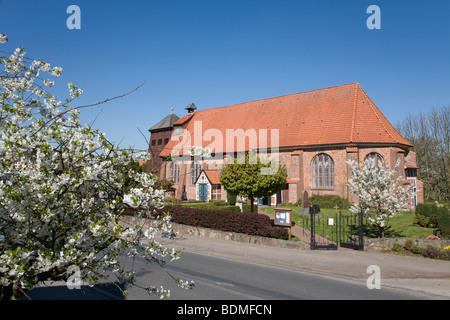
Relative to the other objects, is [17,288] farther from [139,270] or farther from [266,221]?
[266,221]

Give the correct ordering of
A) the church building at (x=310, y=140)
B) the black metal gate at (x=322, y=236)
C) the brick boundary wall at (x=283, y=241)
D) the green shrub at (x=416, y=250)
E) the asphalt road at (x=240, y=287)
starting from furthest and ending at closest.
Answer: the church building at (x=310, y=140), the black metal gate at (x=322, y=236), the brick boundary wall at (x=283, y=241), the green shrub at (x=416, y=250), the asphalt road at (x=240, y=287)

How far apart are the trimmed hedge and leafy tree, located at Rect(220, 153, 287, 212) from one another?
8.03 feet

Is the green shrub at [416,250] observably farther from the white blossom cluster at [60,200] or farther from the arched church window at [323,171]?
the arched church window at [323,171]

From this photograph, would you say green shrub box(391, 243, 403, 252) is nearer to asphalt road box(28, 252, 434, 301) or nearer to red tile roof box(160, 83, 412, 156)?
asphalt road box(28, 252, 434, 301)

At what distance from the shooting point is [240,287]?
935 centimetres

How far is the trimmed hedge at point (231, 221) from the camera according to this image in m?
16.8

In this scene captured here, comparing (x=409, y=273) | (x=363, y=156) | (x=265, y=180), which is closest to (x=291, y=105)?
(x=363, y=156)

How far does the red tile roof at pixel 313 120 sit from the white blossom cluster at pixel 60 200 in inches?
889

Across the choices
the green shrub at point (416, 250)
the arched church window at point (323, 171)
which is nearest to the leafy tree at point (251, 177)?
the green shrub at point (416, 250)

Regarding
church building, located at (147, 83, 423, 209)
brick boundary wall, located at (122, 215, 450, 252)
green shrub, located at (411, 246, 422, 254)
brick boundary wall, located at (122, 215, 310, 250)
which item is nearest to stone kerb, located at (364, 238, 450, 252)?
brick boundary wall, located at (122, 215, 450, 252)

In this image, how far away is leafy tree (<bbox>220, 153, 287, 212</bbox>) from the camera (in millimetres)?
20391

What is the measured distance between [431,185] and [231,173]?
35.2 meters

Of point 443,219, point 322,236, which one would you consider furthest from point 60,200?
point 443,219

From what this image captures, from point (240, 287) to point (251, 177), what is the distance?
37.1ft
